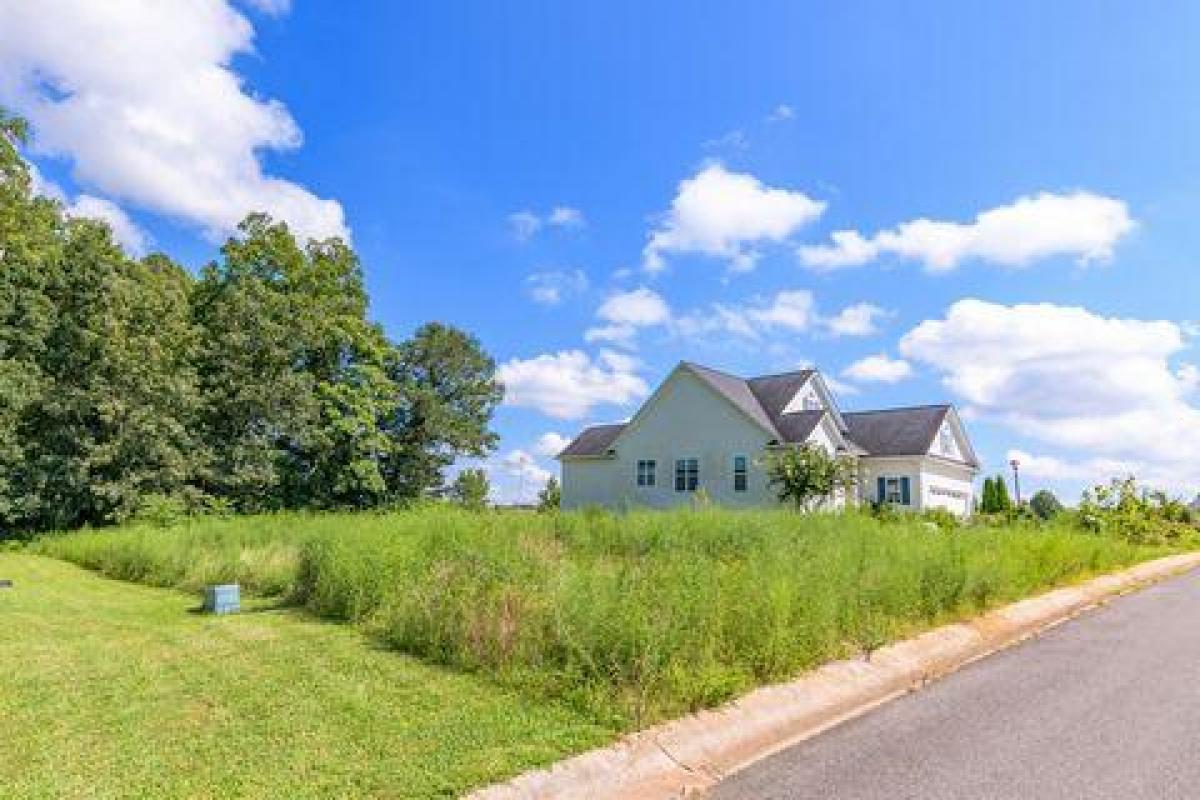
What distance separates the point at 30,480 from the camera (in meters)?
23.0

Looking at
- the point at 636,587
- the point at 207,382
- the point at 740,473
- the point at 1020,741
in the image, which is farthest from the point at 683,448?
the point at 1020,741

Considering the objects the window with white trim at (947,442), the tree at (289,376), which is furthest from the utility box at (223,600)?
the window with white trim at (947,442)

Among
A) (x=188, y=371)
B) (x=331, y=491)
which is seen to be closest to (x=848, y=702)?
(x=188, y=371)

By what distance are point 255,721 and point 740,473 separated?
2423 cm

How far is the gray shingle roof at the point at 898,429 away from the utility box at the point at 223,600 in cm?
2592

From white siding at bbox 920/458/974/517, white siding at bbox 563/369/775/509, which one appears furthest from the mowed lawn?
white siding at bbox 920/458/974/517

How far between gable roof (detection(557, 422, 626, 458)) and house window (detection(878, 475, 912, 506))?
11.1 m

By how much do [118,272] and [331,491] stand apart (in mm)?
12146

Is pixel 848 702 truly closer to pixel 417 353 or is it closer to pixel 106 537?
pixel 106 537

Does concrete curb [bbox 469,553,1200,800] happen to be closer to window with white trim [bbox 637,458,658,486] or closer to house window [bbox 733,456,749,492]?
house window [bbox 733,456,749,492]

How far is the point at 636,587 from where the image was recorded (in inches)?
231

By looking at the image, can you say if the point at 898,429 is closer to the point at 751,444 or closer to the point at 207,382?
the point at 751,444

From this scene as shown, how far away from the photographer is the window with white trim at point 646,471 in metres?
30.2

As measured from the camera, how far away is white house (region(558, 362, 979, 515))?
1088 inches
